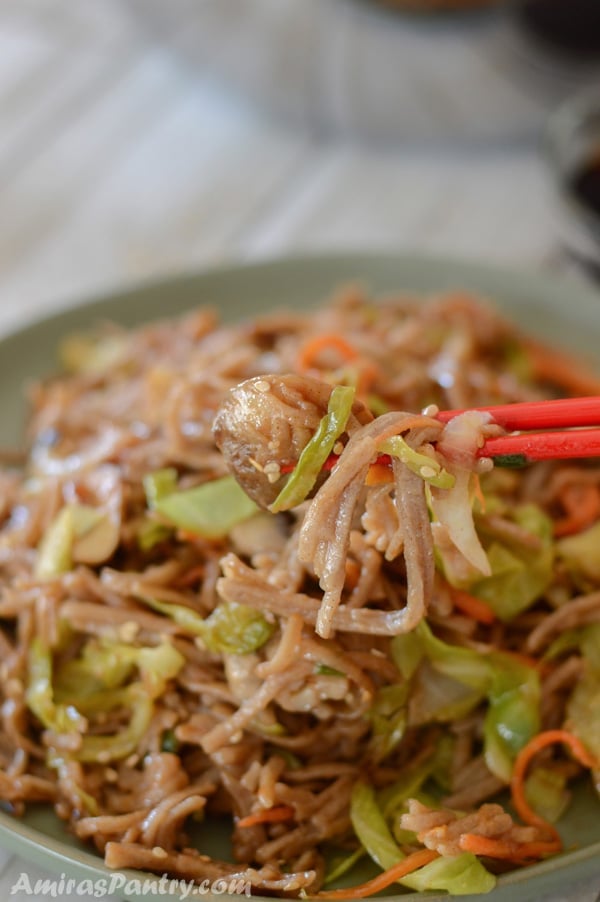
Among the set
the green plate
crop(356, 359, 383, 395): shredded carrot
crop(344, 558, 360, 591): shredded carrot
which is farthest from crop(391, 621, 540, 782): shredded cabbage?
the green plate

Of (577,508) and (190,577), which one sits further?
(577,508)

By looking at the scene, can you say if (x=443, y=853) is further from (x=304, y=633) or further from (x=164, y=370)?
(x=164, y=370)

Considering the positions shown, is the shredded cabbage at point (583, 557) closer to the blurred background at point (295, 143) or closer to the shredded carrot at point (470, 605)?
the shredded carrot at point (470, 605)

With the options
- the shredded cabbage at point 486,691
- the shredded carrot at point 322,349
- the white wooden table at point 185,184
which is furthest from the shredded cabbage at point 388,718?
the white wooden table at point 185,184

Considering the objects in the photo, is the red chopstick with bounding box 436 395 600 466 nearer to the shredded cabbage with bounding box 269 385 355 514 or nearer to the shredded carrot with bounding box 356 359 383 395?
the shredded cabbage with bounding box 269 385 355 514

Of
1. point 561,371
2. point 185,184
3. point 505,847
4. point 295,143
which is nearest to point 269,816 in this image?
point 505,847

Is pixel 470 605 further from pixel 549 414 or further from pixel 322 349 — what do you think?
pixel 322 349
